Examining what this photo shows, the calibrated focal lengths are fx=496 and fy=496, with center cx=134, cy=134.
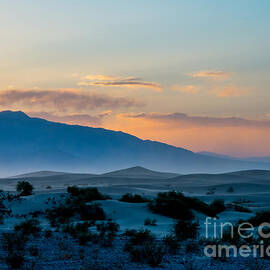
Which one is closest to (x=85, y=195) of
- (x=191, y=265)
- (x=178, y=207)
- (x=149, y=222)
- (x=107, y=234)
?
(x=178, y=207)

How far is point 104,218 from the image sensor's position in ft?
74.8

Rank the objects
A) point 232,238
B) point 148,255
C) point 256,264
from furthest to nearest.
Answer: point 232,238 → point 148,255 → point 256,264

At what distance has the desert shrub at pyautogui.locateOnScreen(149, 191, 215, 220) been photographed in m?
23.5

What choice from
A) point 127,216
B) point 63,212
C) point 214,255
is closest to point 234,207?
point 127,216

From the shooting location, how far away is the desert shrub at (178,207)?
23.5 m

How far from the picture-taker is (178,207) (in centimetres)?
2383

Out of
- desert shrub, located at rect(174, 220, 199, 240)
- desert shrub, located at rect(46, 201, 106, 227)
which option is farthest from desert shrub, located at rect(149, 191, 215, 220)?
desert shrub, located at rect(174, 220, 199, 240)

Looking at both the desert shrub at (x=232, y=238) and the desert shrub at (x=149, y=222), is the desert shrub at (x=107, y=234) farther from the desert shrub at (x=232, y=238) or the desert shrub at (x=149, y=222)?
the desert shrub at (x=232, y=238)

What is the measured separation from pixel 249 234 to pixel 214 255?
384cm

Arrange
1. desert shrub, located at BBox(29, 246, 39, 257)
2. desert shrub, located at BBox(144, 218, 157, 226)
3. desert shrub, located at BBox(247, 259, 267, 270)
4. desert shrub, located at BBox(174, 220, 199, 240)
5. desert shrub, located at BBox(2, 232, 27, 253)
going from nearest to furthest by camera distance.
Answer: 1. desert shrub, located at BBox(247, 259, 267, 270)
2. desert shrub, located at BBox(29, 246, 39, 257)
3. desert shrub, located at BBox(2, 232, 27, 253)
4. desert shrub, located at BBox(174, 220, 199, 240)
5. desert shrub, located at BBox(144, 218, 157, 226)

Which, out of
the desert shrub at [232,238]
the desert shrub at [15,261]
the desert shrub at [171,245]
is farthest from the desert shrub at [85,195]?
the desert shrub at [15,261]

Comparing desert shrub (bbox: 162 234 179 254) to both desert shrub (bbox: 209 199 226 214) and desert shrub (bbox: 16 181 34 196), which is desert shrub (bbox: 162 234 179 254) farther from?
desert shrub (bbox: 16 181 34 196)

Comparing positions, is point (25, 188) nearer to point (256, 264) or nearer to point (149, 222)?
point (149, 222)

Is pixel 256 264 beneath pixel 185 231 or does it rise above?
beneath
